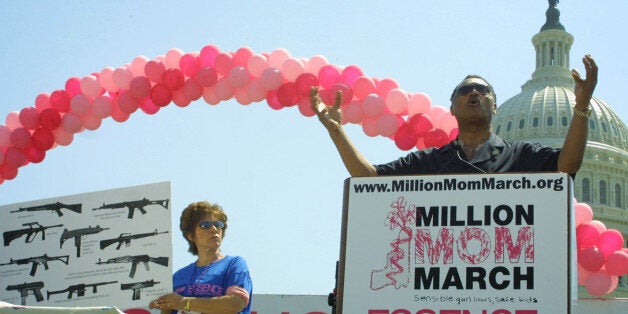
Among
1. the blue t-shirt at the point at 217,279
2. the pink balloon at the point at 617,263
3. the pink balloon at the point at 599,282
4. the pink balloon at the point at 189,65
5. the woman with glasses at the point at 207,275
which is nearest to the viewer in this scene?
the woman with glasses at the point at 207,275

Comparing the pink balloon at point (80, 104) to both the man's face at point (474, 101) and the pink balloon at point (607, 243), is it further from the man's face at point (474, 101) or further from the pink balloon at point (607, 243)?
the man's face at point (474, 101)

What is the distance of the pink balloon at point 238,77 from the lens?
11109mm

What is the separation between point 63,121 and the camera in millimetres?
11430

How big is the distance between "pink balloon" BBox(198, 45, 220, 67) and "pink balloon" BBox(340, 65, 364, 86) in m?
1.16

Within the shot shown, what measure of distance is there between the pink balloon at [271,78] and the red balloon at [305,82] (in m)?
0.16

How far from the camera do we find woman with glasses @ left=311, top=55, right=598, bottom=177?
3.82m

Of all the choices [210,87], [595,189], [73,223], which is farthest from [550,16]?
[73,223]

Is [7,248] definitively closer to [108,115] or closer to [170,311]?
[170,311]

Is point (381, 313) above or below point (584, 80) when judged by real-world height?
below

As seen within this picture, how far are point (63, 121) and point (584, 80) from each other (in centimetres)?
828

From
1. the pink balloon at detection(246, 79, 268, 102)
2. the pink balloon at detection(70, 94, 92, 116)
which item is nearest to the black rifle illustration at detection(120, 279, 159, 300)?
the pink balloon at detection(246, 79, 268, 102)

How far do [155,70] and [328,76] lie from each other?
5.12 feet

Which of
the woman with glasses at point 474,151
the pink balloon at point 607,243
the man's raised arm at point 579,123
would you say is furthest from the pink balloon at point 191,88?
the man's raised arm at point 579,123

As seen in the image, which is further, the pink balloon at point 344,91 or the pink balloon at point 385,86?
the pink balloon at point 385,86
